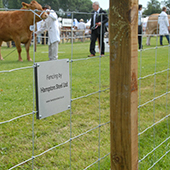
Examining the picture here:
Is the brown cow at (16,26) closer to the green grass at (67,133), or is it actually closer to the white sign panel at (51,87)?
the green grass at (67,133)

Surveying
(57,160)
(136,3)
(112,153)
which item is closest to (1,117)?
(57,160)

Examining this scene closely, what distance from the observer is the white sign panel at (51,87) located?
160cm

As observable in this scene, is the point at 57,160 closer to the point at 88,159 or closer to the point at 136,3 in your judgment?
the point at 88,159

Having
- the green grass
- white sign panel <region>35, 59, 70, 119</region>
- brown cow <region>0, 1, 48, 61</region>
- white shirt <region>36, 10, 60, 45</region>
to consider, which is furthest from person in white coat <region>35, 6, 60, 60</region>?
brown cow <region>0, 1, 48, 61</region>

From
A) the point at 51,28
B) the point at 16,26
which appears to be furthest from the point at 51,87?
the point at 16,26

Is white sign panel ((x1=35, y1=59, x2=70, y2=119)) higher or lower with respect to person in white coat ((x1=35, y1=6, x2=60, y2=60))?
lower

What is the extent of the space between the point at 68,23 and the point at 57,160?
4.02 feet

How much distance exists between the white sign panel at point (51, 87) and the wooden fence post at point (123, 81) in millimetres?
333

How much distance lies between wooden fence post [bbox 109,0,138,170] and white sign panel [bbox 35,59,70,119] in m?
0.33

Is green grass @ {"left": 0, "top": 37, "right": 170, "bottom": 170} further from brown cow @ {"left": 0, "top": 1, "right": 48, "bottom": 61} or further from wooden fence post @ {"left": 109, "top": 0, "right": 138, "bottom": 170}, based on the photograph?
brown cow @ {"left": 0, "top": 1, "right": 48, "bottom": 61}

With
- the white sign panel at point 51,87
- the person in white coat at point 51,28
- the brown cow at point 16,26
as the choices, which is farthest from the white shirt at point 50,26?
the brown cow at point 16,26

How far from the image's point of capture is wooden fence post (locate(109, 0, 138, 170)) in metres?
1.51

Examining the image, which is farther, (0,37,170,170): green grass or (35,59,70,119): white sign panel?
(0,37,170,170): green grass

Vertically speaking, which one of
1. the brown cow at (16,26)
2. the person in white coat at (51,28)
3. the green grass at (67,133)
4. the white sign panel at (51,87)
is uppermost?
the brown cow at (16,26)
